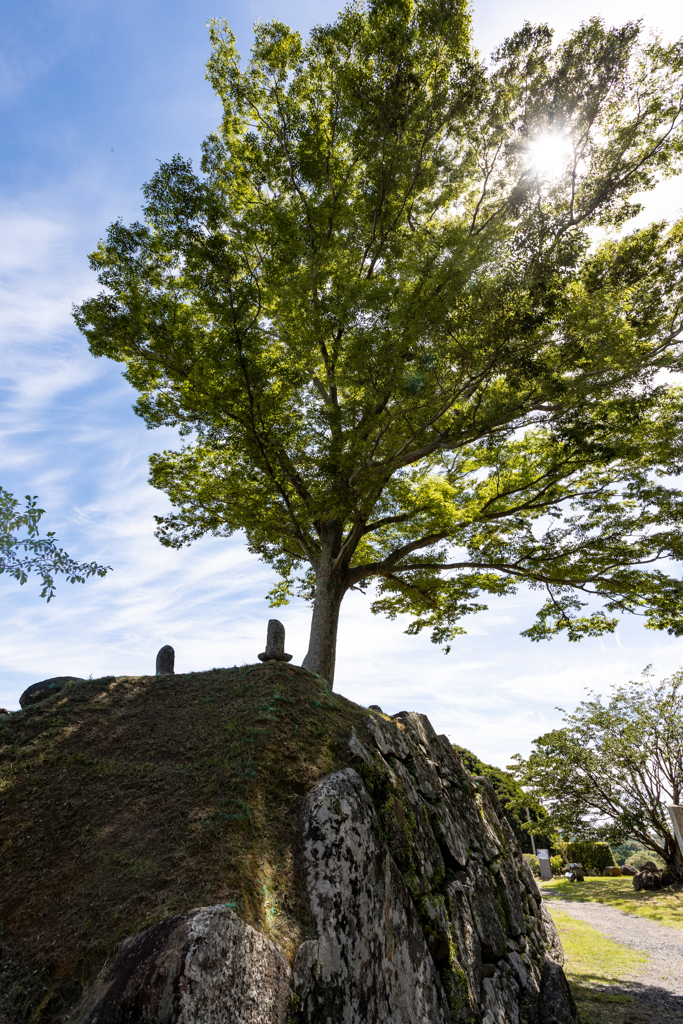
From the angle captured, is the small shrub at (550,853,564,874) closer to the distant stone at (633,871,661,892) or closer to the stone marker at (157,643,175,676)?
the distant stone at (633,871,661,892)

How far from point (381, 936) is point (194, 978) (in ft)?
6.90

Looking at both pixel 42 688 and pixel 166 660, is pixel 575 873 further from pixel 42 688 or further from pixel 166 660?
pixel 42 688

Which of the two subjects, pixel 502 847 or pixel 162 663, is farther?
pixel 502 847

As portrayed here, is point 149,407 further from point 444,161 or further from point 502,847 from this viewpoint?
point 502,847

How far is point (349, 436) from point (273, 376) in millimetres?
2179

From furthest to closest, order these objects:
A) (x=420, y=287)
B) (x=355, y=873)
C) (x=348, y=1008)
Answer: (x=420, y=287), (x=355, y=873), (x=348, y=1008)

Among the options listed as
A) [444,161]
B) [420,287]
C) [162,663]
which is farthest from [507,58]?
[162,663]

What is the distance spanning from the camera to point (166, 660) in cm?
827

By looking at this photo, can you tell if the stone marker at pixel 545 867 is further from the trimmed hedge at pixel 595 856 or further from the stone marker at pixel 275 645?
the stone marker at pixel 275 645

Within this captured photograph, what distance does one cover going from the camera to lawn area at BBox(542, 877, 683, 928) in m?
14.8

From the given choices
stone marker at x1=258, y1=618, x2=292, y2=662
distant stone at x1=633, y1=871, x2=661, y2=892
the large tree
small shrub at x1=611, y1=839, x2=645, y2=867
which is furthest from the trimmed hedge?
stone marker at x1=258, y1=618, x2=292, y2=662

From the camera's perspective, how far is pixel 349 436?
862 centimetres

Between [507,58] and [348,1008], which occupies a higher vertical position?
[507,58]

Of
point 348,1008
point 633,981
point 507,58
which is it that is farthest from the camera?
point 507,58
